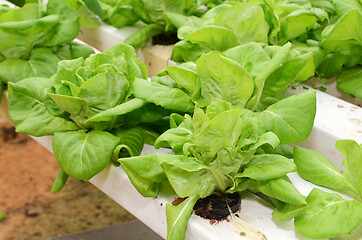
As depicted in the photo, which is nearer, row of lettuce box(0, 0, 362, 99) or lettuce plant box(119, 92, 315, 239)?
lettuce plant box(119, 92, 315, 239)

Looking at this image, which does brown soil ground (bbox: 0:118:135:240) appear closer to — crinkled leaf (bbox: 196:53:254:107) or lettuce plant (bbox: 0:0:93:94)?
lettuce plant (bbox: 0:0:93:94)

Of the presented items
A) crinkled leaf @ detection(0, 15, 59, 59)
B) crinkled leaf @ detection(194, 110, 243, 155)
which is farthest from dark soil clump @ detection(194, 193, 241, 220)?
crinkled leaf @ detection(0, 15, 59, 59)

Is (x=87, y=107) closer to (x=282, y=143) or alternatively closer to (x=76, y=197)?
(x=282, y=143)

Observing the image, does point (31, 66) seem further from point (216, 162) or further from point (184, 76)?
point (216, 162)

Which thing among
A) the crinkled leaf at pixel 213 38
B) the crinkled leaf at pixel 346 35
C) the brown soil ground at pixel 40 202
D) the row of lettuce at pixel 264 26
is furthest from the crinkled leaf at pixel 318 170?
the brown soil ground at pixel 40 202

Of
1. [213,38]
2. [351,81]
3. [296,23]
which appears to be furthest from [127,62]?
[351,81]

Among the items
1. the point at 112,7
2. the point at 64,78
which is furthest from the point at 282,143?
the point at 112,7

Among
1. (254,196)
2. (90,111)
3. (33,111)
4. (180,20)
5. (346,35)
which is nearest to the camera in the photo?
(254,196)
